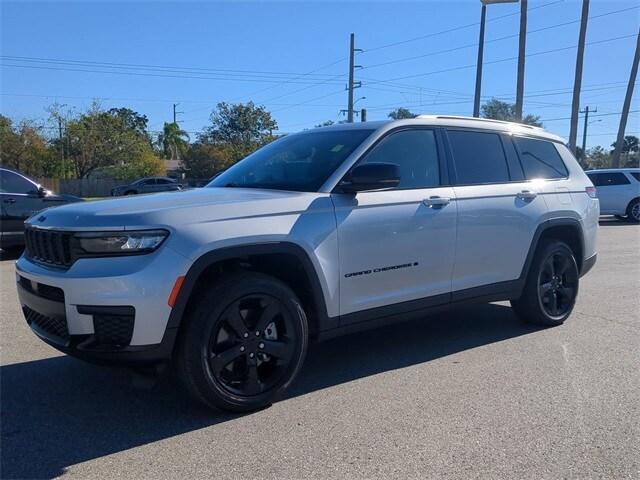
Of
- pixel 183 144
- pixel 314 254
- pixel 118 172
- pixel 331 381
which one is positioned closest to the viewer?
pixel 314 254

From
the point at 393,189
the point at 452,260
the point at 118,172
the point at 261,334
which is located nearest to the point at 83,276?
the point at 261,334

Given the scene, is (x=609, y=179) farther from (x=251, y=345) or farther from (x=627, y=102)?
(x=251, y=345)

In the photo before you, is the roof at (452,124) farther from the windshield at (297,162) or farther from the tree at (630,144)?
the tree at (630,144)

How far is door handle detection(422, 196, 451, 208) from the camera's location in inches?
183

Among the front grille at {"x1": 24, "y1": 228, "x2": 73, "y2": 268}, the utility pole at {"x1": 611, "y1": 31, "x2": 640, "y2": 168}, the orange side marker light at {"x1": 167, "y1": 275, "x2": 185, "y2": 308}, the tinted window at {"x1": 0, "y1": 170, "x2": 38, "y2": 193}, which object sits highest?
the utility pole at {"x1": 611, "y1": 31, "x2": 640, "y2": 168}

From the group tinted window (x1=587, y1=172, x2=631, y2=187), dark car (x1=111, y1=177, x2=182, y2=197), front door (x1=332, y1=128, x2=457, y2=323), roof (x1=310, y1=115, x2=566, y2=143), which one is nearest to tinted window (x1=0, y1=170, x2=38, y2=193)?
roof (x1=310, y1=115, x2=566, y2=143)

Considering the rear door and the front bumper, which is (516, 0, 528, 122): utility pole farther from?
the front bumper

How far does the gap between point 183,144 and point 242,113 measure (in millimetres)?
38697

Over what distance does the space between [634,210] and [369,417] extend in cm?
1916

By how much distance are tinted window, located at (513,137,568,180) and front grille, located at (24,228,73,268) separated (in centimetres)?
415

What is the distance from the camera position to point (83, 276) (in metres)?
3.33

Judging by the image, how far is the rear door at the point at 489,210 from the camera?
16.2 feet

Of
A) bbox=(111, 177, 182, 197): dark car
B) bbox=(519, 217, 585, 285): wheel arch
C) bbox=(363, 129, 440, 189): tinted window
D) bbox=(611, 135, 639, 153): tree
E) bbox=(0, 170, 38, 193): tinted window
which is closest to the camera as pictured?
bbox=(363, 129, 440, 189): tinted window

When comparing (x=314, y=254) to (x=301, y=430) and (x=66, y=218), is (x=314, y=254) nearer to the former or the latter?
(x=301, y=430)
